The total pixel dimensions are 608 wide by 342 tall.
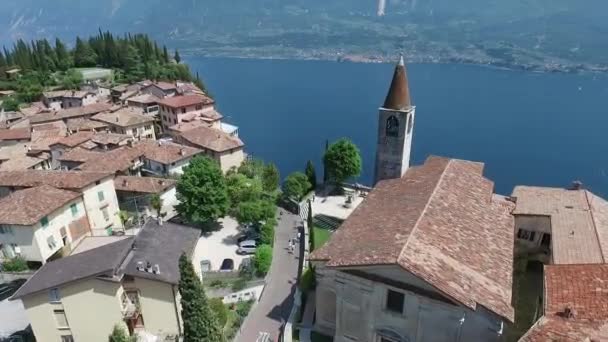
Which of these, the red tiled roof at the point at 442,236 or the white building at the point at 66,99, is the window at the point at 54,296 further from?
the white building at the point at 66,99

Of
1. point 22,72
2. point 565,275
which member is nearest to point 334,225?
point 565,275

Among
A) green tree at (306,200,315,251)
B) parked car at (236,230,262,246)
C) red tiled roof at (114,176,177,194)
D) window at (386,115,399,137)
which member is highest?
window at (386,115,399,137)

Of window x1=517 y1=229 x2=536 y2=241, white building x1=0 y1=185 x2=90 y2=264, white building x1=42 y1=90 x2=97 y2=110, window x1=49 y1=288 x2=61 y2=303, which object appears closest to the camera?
window x1=49 y1=288 x2=61 y2=303

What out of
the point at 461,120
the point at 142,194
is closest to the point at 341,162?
the point at 142,194

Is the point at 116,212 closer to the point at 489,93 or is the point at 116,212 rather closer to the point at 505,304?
the point at 505,304

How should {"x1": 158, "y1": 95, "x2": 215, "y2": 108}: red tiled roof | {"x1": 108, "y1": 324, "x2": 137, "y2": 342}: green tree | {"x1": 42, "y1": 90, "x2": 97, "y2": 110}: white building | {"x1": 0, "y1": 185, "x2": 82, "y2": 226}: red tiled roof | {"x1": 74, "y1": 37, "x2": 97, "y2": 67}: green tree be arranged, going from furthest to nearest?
{"x1": 74, "y1": 37, "x2": 97, "y2": 67}: green tree, {"x1": 42, "y1": 90, "x2": 97, "y2": 110}: white building, {"x1": 158, "y1": 95, "x2": 215, "y2": 108}: red tiled roof, {"x1": 0, "y1": 185, "x2": 82, "y2": 226}: red tiled roof, {"x1": 108, "y1": 324, "x2": 137, "y2": 342}: green tree

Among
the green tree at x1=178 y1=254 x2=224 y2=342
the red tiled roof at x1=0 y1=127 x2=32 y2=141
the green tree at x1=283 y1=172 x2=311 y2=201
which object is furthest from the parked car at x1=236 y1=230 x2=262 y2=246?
the red tiled roof at x1=0 y1=127 x2=32 y2=141

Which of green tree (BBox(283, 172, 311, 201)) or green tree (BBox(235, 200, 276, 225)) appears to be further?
green tree (BBox(283, 172, 311, 201))

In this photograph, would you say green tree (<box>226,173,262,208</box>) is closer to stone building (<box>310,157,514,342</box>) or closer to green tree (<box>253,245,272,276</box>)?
green tree (<box>253,245,272,276</box>)
